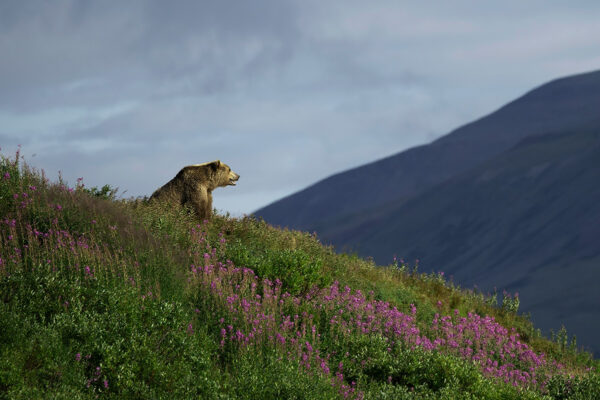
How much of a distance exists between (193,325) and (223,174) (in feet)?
23.6

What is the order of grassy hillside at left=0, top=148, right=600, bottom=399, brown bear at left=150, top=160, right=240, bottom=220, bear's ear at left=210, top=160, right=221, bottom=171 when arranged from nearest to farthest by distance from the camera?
1. grassy hillside at left=0, top=148, right=600, bottom=399
2. brown bear at left=150, top=160, right=240, bottom=220
3. bear's ear at left=210, top=160, right=221, bottom=171

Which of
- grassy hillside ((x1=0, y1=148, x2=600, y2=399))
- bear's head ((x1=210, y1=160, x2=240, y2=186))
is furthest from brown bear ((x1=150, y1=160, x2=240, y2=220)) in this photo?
grassy hillside ((x1=0, y1=148, x2=600, y2=399))

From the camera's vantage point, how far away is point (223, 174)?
17594 millimetres

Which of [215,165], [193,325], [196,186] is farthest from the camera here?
[215,165]

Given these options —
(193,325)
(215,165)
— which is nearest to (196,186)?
(215,165)

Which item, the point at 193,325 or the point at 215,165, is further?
the point at 215,165

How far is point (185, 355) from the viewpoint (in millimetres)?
9734

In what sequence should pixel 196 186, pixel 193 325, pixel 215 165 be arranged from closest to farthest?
pixel 193 325, pixel 196 186, pixel 215 165

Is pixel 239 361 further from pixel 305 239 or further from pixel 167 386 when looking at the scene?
pixel 305 239

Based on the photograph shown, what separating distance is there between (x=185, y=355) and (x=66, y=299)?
1744mm

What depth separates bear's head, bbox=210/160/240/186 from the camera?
57.3 feet

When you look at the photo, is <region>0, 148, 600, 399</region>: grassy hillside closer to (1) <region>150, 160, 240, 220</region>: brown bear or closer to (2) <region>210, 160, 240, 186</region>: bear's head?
(1) <region>150, 160, 240, 220</region>: brown bear

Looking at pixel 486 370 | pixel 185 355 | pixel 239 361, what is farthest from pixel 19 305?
pixel 486 370

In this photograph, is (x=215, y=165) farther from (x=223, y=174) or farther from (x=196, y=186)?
(x=196, y=186)
